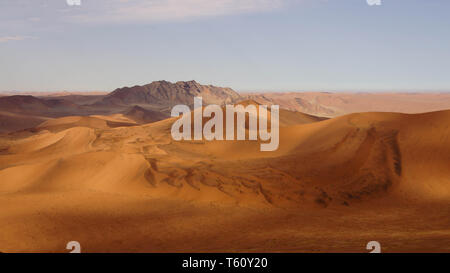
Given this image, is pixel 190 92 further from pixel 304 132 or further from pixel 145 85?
pixel 304 132

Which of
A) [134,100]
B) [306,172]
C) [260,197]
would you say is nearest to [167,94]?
[134,100]

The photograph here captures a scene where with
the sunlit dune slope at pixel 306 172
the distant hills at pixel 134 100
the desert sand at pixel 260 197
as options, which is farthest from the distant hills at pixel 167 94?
the desert sand at pixel 260 197

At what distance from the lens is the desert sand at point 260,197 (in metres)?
6.65

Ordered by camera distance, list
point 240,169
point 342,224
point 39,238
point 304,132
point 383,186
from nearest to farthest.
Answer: point 39,238, point 342,224, point 383,186, point 240,169, point 304,132

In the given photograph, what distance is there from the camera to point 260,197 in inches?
382

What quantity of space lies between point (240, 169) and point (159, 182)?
2.89m

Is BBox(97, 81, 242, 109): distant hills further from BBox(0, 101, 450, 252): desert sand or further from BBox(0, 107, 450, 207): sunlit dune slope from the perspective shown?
BBox(0, 101, 450, 252): desert sand

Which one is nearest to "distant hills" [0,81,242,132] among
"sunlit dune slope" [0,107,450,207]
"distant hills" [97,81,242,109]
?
"distant hills" [97,81,242,109]

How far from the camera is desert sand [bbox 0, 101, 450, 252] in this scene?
6.65 meters

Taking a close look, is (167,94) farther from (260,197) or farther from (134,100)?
(260,197)
